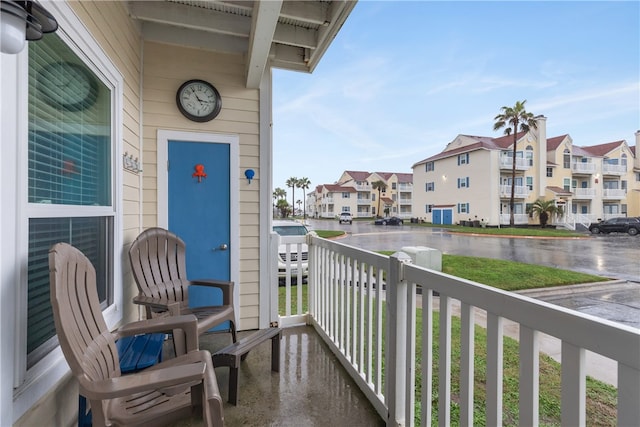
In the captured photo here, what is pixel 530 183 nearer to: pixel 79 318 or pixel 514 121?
pixel 514 121

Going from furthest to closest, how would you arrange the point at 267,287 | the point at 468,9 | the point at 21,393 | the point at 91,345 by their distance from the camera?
the point at 468,9, the point at 267,287, the point at 91,345, the point at 21,393

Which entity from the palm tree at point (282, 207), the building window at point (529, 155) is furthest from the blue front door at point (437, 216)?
the palm tree at point (282, 207)

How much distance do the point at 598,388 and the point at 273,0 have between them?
3.65m

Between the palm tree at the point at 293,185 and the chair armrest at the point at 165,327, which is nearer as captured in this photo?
the chair armrest at the point at 165,327

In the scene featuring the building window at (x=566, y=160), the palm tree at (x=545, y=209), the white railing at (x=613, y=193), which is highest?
the building window at (x=566, y=160)

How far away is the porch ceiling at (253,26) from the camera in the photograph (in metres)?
2.35

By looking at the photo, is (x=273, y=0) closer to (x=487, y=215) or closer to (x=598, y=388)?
(x=598, y=388)

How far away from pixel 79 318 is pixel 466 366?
169cm

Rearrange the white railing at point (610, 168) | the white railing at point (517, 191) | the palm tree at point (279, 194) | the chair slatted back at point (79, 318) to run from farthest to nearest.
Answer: the palm tree at point (279, 194) < the white railing at point (517, 191) < the white railing at point (610, 168) < the chair slatted back at point (79, 318)

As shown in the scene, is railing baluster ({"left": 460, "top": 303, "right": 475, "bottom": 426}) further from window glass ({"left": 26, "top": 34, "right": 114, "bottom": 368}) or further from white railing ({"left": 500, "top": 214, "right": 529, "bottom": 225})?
white railing ({"left": 500, "top": 214, "right": 529, "bottom": 225})

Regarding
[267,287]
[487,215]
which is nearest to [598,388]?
[267,287]

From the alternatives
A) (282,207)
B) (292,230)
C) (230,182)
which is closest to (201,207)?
(230,182)

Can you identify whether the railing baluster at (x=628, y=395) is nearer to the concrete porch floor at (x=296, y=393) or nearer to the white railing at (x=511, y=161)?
the concrete porch floor at (x=296, y=393)

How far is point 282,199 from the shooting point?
4369 centimetres
